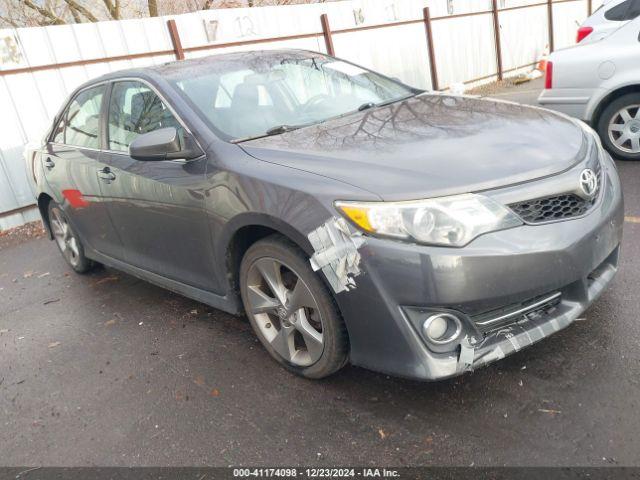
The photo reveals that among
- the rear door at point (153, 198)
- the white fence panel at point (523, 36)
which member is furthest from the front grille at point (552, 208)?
the white fence panel at point (523, 36)

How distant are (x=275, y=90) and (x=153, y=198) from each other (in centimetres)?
99

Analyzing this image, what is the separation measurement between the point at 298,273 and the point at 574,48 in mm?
4690

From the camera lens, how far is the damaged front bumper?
213 cm

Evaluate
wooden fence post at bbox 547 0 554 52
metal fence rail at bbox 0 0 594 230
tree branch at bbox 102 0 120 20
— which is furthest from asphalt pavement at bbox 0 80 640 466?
tree branch at bbox 102 0 120 20

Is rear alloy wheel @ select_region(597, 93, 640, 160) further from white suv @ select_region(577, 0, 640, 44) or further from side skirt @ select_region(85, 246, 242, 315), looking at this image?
side skirt @ select_region(85, 246, 242, 315)

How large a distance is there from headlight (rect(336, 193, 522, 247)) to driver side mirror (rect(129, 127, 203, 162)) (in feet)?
3.94

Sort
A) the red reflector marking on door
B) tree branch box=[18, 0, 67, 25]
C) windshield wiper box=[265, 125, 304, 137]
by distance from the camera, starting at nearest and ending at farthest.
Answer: windshield wiper box=[265, 125, 304, 137], the red reflector marking on door, tree branch box=[18, 0, 67, 25]

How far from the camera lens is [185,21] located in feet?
28.1

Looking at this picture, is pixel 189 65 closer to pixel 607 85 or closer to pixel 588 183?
pixel 588 183

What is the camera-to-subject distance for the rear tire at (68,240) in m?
4.76

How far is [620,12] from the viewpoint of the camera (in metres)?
6.42

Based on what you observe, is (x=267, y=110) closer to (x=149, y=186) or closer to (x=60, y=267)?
(x=149, y=186)

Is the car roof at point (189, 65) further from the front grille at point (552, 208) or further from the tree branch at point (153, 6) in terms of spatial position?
the tree branch at point (153, 6)

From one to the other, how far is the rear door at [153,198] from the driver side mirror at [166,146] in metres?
0.06
